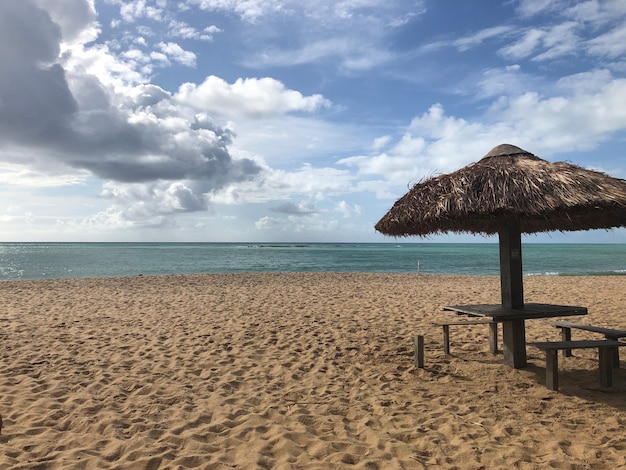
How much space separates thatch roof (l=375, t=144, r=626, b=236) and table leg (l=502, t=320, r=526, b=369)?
3.98 feet

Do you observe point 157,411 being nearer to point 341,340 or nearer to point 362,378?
point 362,378

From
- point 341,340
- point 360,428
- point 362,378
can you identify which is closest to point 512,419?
point 360,428

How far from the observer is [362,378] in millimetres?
4996

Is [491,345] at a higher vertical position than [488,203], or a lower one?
lower

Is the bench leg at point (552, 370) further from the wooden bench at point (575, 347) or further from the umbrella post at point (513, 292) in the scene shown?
the umbrella post at point (513, 292)

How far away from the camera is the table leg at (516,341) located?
17.0ft

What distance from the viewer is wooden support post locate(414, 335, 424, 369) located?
5297 mm

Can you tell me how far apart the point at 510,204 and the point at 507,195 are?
13cm

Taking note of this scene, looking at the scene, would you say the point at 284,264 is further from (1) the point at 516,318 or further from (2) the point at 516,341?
(1) the point at 516,318

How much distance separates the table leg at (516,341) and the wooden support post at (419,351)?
1003mm

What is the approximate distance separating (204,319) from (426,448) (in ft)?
20.3

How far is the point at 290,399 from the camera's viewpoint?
169 inches

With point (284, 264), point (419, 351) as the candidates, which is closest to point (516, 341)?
point (419, 351)

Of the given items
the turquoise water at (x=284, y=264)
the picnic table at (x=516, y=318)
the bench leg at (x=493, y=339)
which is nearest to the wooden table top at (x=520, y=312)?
the picnic table at (x=516, y=318)
